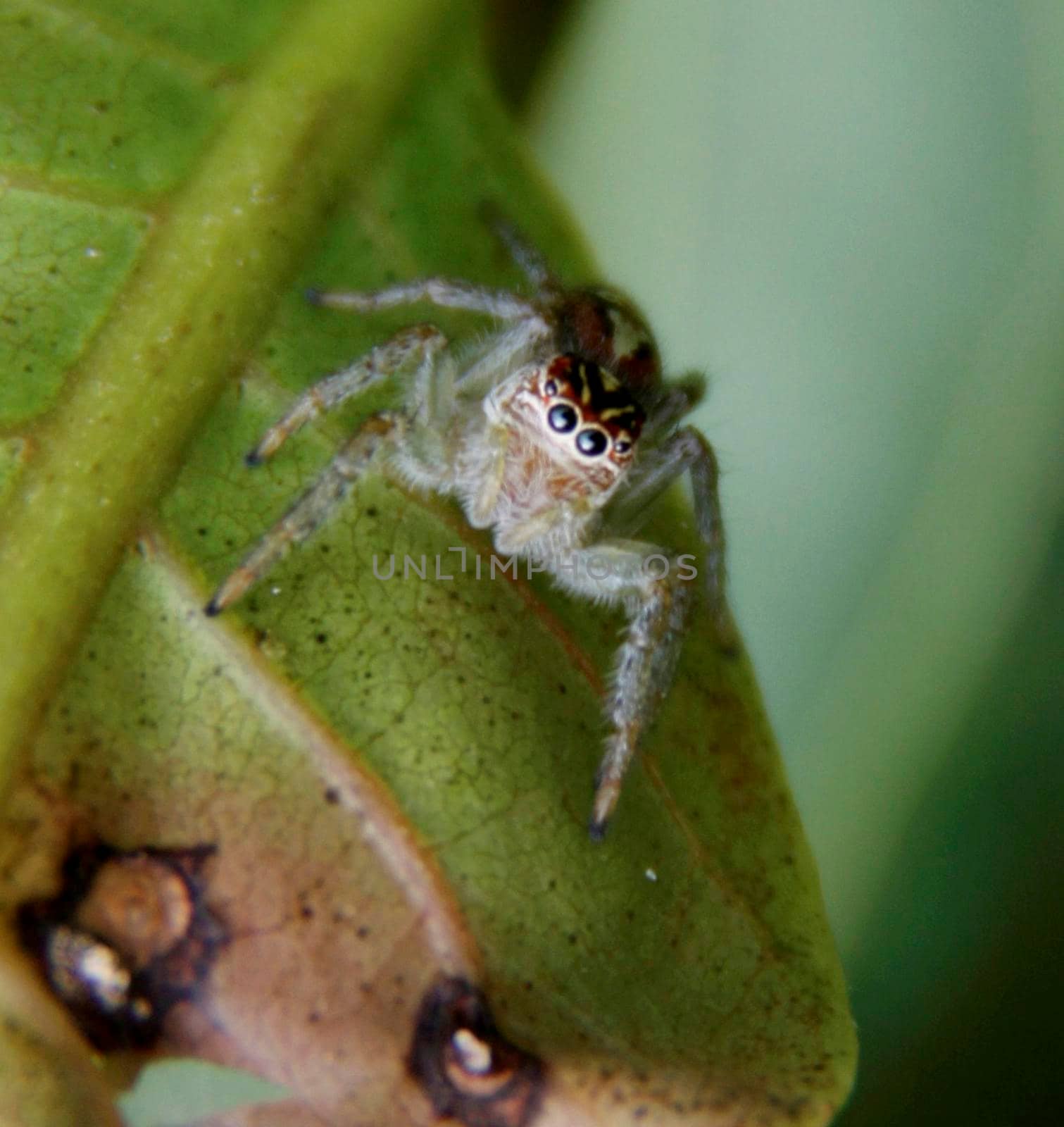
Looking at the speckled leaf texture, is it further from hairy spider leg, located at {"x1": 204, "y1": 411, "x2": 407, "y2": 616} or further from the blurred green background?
the blurred green background

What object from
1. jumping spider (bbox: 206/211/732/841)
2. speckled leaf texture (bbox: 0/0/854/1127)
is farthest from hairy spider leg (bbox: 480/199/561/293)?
speckled leaf texture (bbox: 0/0/854/1127)

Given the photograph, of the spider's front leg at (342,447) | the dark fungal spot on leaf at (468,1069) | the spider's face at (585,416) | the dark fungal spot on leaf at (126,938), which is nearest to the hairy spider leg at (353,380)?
the spider's front leg at (342,447)

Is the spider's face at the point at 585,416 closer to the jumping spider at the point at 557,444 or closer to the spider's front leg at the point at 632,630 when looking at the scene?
the jumping spider at the point at 557,444

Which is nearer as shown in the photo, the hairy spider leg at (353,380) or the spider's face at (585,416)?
the hairy spider leg at (353,380)

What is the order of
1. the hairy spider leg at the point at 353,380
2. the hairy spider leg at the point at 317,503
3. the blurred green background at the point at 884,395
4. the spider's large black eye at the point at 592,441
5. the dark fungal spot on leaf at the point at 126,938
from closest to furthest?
the dark fungal spot on leaf at the point at 126,938
the hairy spider leg at the point at 317,503
the hairy spider leg at the point at 353,380
the spider's large black eye at the point at 592,441
the blurred green background at the point at 884,395

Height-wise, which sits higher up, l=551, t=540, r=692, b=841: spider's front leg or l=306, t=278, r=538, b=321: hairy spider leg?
l=306, t=278, r=538, b=321: hairy spider leg

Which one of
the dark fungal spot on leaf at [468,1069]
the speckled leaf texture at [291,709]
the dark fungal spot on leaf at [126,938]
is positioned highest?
the speckled leaf texture at [291,709]
